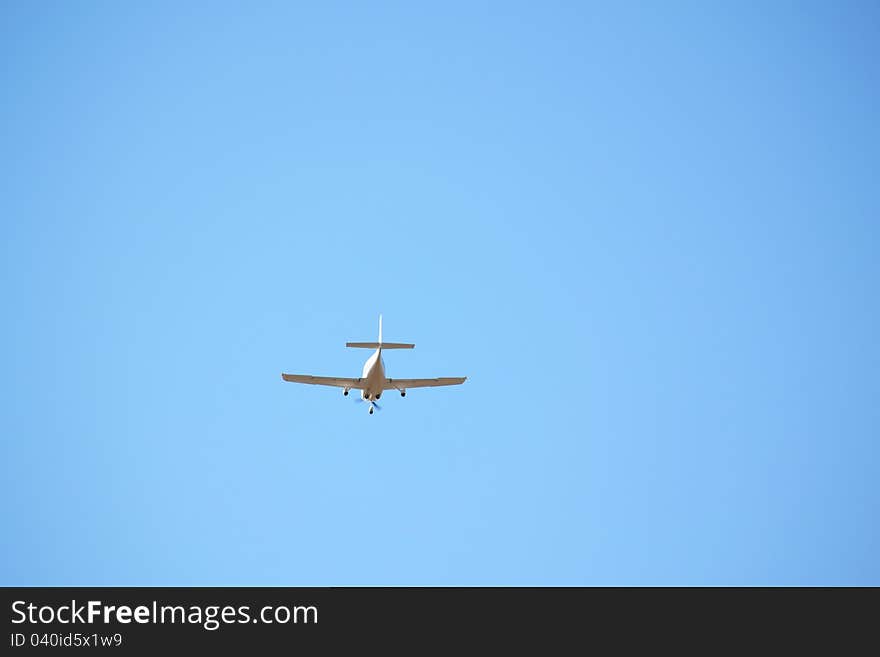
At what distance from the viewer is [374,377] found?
8200 centimetres

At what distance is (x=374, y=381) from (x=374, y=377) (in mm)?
656

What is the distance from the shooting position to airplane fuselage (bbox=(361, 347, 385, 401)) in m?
81.1

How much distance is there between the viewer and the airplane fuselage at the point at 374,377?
3191 inches
